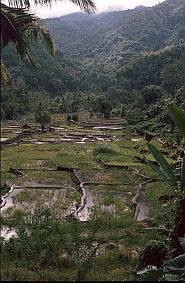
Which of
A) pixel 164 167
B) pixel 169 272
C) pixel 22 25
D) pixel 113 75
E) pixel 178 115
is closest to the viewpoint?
pixel 169 272

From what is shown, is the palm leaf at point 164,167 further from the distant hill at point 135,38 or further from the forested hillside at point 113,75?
the distant hill at point 135,38

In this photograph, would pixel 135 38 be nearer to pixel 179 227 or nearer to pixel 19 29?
pixel 19 29

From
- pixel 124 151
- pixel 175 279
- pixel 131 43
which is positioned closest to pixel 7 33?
pixel 175 279

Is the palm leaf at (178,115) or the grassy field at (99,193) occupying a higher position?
the palm leaf at (178,115)

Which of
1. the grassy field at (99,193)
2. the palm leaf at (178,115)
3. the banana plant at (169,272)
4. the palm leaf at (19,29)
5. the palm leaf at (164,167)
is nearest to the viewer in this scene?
the banana plant at (169,272)

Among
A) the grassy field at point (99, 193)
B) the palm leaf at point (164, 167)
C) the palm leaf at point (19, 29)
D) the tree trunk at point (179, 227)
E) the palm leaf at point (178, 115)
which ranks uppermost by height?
the palm leaf at point (19, 29)

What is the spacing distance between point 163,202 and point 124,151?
12.6 metres

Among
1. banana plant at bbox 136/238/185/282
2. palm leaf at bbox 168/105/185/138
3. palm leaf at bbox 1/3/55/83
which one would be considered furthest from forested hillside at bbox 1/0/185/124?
banana plant at bbox 136/238/185/282

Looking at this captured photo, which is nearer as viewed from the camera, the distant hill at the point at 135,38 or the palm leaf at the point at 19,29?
the palm leaf at the point at 19,29

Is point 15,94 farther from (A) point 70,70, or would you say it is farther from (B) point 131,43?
(B) point 131,43

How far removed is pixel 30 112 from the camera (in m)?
62.3

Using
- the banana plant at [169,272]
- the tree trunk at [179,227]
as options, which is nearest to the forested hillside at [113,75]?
the tree trunk at [179,227]

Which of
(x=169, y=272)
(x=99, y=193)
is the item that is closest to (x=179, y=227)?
(x=169, y=272)

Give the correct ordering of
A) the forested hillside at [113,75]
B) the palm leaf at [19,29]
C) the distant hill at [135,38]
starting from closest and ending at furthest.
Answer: the palm leaf at [19,29] < the forested hillside at [113,75] < the distant hill at [135,38]
